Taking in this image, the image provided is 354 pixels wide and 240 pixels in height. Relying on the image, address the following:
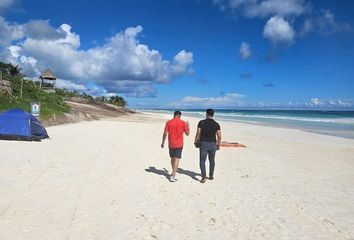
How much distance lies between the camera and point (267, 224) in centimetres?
638

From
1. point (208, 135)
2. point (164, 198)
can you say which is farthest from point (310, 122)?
point (164, 198)

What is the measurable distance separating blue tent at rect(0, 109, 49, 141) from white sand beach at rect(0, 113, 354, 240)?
3165 millimetres

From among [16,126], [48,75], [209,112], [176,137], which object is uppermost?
[48,75]

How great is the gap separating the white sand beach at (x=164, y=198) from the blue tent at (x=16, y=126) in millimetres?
3165

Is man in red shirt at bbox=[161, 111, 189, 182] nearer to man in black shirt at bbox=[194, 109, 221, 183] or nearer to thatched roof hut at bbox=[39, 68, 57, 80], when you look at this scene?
man in black shirt at bbox=[194, 109, 221, 183]

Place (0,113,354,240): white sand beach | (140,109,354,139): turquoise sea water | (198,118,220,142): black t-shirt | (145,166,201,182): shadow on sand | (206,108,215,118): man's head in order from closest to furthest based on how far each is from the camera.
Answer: (0,113,354,240): white sand beach, (206,108,215,118): man's head, (198,118,220,142): black t-shirt, (145,166,201,182): shadow on sand, (140,109,354,139): turquoise sea water

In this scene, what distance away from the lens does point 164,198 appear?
782cm

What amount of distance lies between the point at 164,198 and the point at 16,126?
445 inches

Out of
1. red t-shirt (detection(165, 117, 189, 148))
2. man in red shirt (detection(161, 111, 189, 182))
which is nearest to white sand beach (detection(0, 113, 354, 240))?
man in red shirt (detection(161, 111, 189, 182))

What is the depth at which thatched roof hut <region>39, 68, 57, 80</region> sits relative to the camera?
153 ft

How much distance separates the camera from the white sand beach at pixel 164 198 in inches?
235

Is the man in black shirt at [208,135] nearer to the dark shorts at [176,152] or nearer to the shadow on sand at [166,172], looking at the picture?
the dark shorts at [176,152]

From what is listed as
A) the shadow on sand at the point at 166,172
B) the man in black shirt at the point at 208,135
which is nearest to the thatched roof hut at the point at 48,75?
the shadow on sand at the point at 166,172

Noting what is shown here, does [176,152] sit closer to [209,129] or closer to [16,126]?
[209,129]
